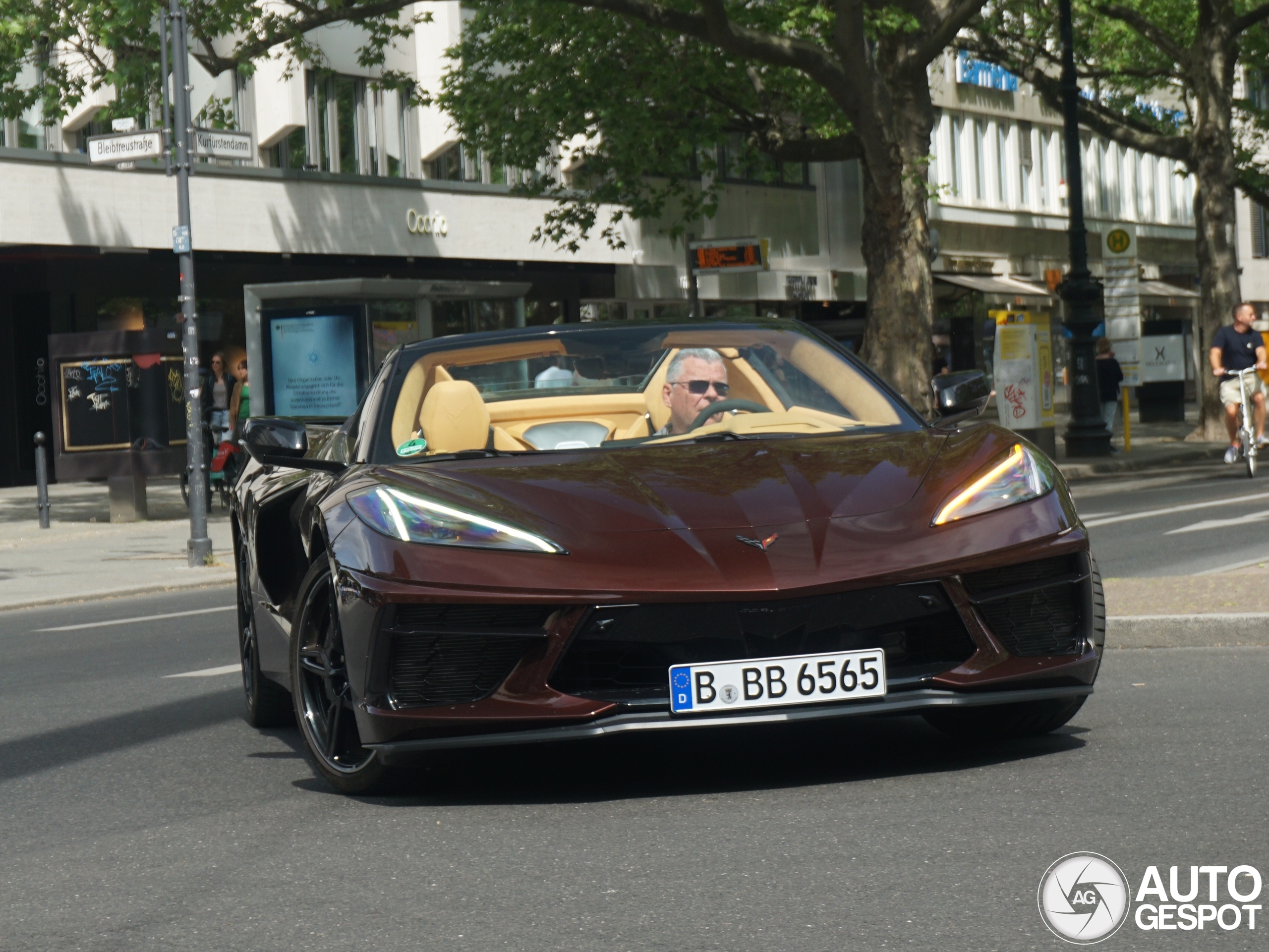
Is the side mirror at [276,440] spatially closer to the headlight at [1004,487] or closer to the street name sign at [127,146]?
the headlight at [1004,487]

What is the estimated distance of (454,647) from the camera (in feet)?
17.0

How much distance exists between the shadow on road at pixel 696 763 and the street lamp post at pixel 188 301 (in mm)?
11189

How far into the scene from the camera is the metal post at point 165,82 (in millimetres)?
16984

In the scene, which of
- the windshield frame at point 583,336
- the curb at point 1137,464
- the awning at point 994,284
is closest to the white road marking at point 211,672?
the windshield frame at point 583,336

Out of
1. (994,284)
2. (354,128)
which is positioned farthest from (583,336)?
(994,284)

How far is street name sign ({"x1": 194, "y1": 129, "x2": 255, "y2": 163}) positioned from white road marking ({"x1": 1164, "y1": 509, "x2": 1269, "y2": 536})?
7982 mm

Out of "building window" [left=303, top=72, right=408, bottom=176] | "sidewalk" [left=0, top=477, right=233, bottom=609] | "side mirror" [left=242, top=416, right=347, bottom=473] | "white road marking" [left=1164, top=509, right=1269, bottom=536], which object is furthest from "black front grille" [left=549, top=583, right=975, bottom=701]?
"building window" [left=303, top=72, right=408, bottom=176]

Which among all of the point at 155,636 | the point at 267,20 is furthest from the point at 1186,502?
the point at 267,20

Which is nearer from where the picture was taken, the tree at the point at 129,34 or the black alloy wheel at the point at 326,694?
the black alloy wheel at the point at 326,694

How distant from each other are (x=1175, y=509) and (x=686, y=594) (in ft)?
41.9

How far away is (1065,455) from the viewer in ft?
94.4

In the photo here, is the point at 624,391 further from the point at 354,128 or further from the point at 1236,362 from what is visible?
the point at 354,128

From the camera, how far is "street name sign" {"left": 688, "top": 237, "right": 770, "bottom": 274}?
28391mm

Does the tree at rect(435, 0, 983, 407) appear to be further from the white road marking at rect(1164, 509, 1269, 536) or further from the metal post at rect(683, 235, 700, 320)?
the white road marking at rect(1164, 509, 1269, 536)
